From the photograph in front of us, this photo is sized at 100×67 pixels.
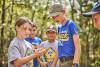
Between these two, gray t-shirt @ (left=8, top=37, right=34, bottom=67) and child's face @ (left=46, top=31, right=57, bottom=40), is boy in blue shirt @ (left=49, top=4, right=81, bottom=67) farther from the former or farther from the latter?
child's face @ (left=46, top=31, right=57, bottom=40)

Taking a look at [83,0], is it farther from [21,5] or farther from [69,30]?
[69,30]

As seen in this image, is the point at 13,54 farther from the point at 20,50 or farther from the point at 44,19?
the point at 44,19

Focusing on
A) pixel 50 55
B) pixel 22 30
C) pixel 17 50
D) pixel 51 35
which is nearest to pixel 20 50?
pixel 17 50

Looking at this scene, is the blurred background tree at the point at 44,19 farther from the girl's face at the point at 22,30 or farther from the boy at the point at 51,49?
the girl's face at the point at 22,30

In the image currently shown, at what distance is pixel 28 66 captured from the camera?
5.93m

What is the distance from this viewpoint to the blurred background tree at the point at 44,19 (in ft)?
55.1

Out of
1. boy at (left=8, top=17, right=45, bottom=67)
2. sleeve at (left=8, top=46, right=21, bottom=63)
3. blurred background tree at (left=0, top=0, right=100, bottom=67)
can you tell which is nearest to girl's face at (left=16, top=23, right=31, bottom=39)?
boy at (left=8, top=17, right=45, bottom=67)

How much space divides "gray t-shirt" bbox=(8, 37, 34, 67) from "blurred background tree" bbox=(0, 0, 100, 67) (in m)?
10.5

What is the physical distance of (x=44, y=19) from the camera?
1762 centimetres

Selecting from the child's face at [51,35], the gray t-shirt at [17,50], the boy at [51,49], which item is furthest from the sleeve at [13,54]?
the child's face at [51,35]

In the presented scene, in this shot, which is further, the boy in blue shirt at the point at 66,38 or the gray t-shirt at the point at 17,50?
the boy in blue shirt at the point at 66,38

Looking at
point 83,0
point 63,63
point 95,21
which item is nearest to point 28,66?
point 63,63

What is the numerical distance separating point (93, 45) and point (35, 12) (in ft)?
9.95

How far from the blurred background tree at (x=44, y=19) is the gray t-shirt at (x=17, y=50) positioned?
413 inches
